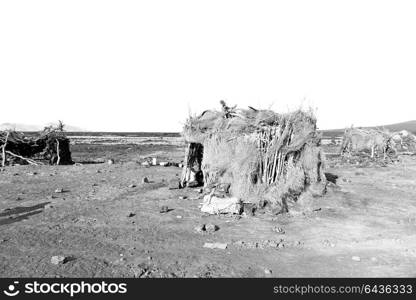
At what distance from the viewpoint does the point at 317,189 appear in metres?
12.3

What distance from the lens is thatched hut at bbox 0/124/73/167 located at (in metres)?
20.7

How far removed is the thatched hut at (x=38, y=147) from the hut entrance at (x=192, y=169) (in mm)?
9686

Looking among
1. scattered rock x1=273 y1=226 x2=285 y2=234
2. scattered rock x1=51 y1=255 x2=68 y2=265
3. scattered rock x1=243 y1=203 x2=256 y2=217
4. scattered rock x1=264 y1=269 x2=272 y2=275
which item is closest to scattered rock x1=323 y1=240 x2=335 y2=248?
scattered rock x1=273 y1=226 x2=285 y2=234

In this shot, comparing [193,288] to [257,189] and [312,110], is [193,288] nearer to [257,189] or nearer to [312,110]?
[257,189]

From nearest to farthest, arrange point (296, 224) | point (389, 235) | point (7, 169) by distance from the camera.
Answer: point (389, 235)
point (296, 224)
point (7, 169)

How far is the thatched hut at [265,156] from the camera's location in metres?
11.5

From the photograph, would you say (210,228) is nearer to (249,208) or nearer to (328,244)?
(249,208)

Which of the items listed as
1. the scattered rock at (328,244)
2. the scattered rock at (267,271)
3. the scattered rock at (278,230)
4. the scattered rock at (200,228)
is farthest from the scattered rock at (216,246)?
the scattered rock at (328,244)

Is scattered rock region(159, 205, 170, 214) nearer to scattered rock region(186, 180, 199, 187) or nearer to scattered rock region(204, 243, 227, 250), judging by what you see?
scattered rock region(204, 243, 227, 250)

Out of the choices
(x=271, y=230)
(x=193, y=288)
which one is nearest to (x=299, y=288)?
(x=193, y=288)

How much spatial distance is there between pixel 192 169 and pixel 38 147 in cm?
1108

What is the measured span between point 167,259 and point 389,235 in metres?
5.02

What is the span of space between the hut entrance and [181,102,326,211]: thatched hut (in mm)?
1508

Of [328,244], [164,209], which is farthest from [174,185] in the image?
[328,244]
